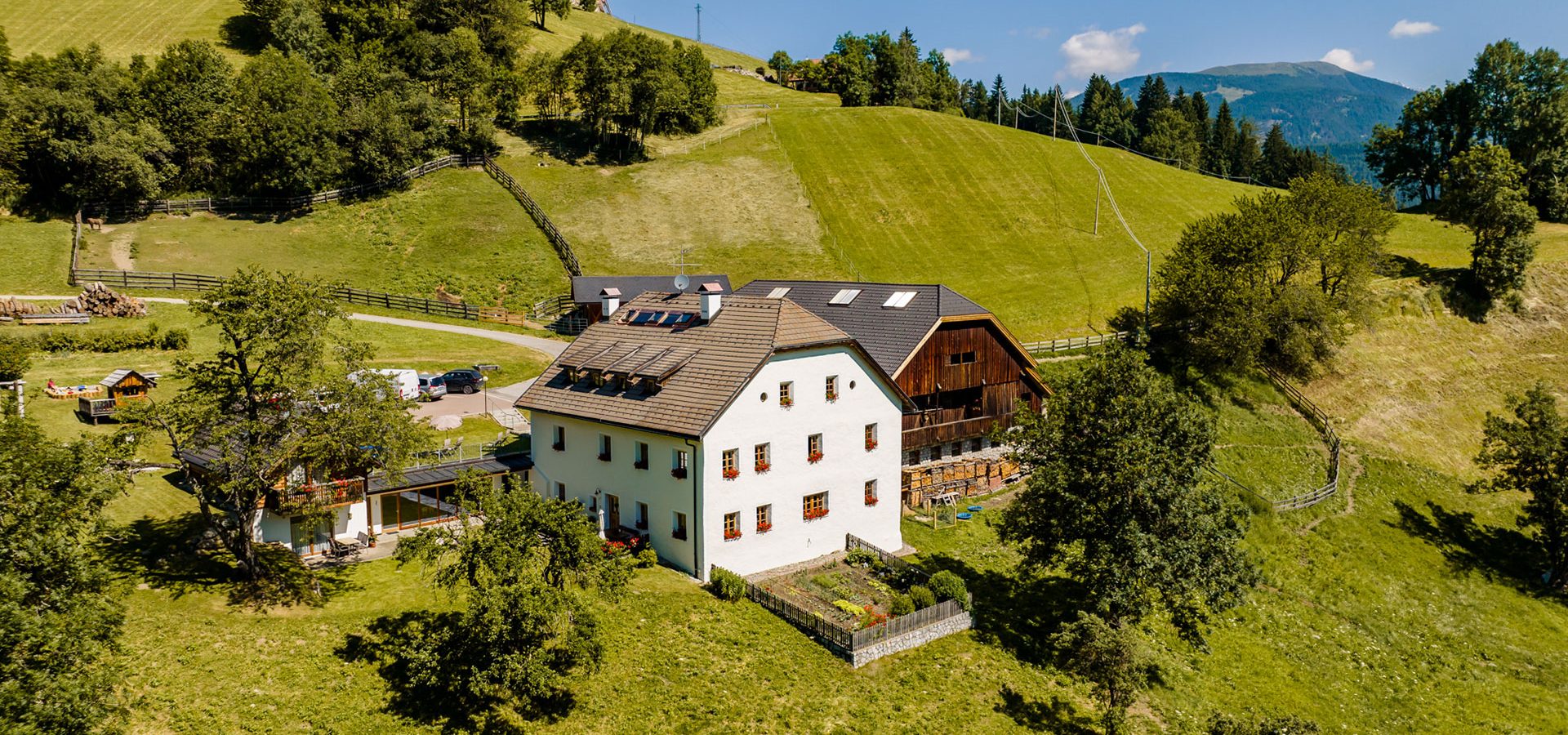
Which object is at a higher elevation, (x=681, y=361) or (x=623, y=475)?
(x=681, y=361)

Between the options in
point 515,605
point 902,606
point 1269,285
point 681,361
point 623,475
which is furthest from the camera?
point 1269,285

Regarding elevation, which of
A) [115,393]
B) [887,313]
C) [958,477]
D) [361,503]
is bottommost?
[958,477]

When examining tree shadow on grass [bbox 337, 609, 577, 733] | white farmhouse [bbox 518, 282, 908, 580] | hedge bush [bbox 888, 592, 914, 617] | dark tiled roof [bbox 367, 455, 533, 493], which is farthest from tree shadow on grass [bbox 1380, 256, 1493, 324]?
tree shadow on grass [bbox 337, 609, 577, 733]

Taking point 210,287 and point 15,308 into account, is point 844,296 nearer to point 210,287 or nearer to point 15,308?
point 210,287

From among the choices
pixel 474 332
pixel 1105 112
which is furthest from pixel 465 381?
pixel 1105 112

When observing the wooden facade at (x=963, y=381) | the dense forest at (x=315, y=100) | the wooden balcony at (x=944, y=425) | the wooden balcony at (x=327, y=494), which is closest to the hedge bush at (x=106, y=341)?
the wooden balcony at (x=327, y=494)

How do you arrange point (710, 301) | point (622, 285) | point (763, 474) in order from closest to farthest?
point (763, 474) → point (710, 301) → point (622, 285)

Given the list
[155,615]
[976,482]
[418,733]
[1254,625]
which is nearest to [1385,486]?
[1254,625]

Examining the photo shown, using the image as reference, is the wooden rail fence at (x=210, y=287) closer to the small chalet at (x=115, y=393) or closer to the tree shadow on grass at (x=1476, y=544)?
the small chalet at (x=115, y=393)
